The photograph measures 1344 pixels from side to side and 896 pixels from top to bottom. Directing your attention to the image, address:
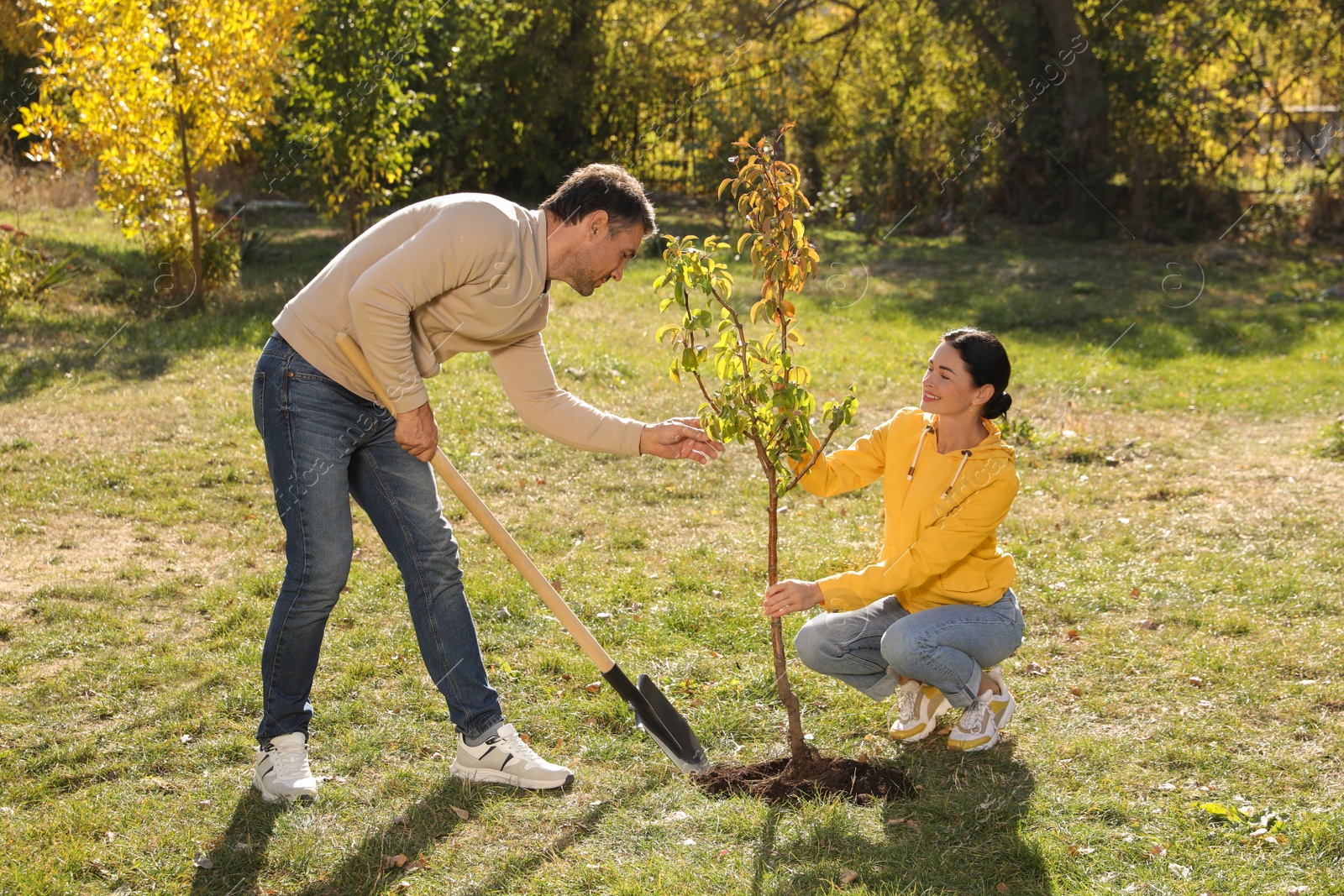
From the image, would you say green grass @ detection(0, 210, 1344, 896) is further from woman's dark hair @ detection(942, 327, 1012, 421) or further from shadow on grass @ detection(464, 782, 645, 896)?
woman's dark hair @ detection(942, 327, 1012, 421)

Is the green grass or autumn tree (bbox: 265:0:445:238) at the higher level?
autumn tree (bbox: 265:0:445:238)

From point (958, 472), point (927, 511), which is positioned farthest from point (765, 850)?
point (958, 472)

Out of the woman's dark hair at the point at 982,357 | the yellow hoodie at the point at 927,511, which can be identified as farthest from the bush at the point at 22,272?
the woman's dark hair at the point at 982,357

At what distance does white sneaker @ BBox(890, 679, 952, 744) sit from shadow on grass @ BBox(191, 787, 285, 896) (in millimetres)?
2008

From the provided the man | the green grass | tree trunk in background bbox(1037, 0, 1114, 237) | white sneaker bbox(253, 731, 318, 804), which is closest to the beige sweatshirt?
the man

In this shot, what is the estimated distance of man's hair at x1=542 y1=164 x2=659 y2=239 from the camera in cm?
314

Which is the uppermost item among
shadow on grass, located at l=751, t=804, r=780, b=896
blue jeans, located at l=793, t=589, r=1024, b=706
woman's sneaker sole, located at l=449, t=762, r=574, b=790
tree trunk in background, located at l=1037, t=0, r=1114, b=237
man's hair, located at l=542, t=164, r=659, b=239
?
tree trunk in background, located at l=1037, t=0, r=1114, b=237

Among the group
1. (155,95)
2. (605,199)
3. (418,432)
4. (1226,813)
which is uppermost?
(155,95)

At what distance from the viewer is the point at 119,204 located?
970 centimetres

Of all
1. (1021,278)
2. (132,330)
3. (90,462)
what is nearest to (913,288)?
(1021,278)

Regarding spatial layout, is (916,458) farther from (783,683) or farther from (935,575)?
(783,683)

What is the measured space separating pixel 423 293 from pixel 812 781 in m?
1.88

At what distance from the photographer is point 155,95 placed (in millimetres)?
8891

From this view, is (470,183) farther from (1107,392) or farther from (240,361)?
(1107,392)
